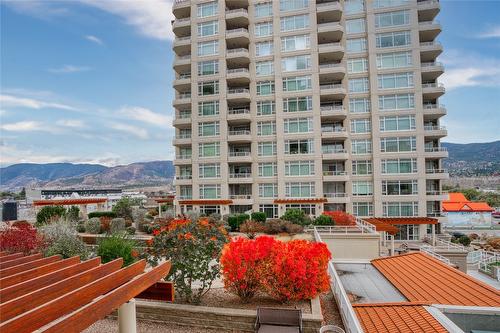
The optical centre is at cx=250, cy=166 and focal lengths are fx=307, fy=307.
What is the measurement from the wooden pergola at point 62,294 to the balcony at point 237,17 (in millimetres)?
38312

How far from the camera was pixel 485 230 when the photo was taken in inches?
2137

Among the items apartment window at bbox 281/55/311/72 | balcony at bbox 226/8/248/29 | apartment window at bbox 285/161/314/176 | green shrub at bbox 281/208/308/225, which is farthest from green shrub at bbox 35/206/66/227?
balcony at bbox 226/8/248/29

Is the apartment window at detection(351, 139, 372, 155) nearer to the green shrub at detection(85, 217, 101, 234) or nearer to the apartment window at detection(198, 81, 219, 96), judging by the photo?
the apartment window at detection(198, 81, 219, 96)

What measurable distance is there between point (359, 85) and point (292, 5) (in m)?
12.8

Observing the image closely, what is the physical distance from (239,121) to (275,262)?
30057 millimetres

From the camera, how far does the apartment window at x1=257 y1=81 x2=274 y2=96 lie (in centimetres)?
3731

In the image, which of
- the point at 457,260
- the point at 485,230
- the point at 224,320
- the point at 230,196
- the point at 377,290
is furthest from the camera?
the point at 485,230

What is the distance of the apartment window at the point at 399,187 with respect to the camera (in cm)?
3528

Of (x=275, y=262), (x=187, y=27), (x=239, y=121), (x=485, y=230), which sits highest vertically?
(x=187, y=27)

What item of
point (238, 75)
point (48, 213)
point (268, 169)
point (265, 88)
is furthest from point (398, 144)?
point (48, 213)

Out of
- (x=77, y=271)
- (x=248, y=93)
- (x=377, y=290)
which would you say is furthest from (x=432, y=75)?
(x=77, y=271)

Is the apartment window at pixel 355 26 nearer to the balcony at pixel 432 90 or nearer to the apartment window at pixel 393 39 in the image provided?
the apartment window at pixel 393 39

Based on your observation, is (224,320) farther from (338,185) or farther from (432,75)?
(432,75)

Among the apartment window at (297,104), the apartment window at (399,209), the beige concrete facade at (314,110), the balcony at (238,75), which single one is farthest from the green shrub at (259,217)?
the balcony at (238,75)
